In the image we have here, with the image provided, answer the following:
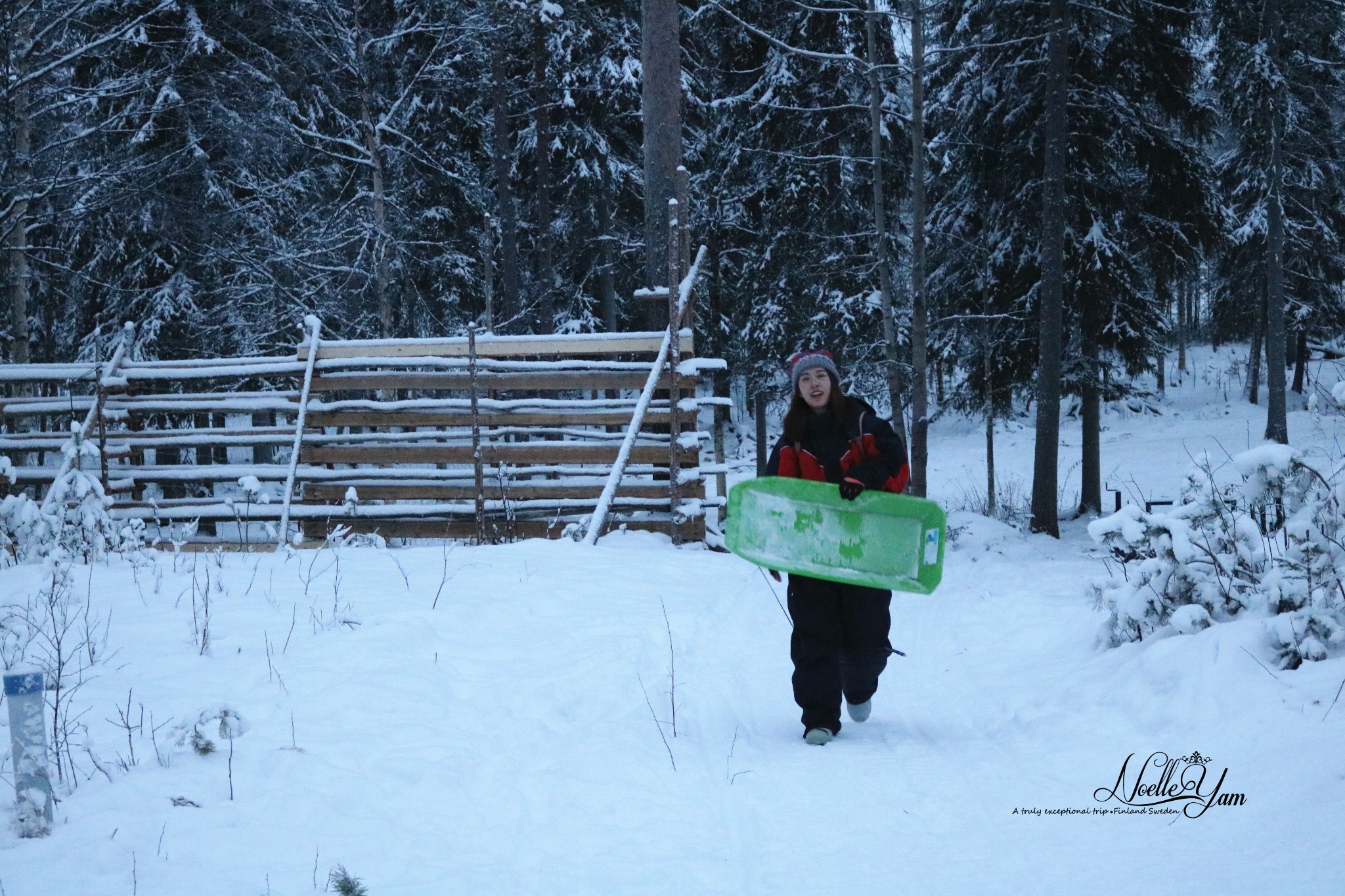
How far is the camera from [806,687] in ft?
14.8

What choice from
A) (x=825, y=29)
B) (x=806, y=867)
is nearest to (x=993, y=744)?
(x=806, y=867)

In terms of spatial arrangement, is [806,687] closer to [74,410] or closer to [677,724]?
[677,724]

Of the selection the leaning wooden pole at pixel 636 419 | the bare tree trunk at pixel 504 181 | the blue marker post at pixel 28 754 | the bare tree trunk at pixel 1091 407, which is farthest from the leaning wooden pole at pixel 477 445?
the bare tree trunk at pixel 1091 407

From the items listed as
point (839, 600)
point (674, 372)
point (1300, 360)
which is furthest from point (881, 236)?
point (1300, 360)

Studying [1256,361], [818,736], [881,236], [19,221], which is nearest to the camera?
[818,736]

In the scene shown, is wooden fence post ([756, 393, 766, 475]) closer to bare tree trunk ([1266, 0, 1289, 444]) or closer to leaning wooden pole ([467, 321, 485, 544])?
bare tree trunk ([1266, 0, 1289, 444])

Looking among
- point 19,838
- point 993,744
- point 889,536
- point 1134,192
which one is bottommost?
point 993,744

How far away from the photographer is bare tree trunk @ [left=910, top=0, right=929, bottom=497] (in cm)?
1191

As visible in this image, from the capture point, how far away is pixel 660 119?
10.6 m

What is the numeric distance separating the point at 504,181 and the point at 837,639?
610 inches

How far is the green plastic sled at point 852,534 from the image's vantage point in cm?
471

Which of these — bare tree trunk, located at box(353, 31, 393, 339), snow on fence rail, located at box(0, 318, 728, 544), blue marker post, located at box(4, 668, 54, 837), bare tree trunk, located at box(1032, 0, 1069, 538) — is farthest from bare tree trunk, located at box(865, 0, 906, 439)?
blue marker post, located at box(4, 668, 54, 837)

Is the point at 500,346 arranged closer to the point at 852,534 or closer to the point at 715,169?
the point at 852,534

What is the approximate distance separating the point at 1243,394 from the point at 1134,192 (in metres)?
20.8
